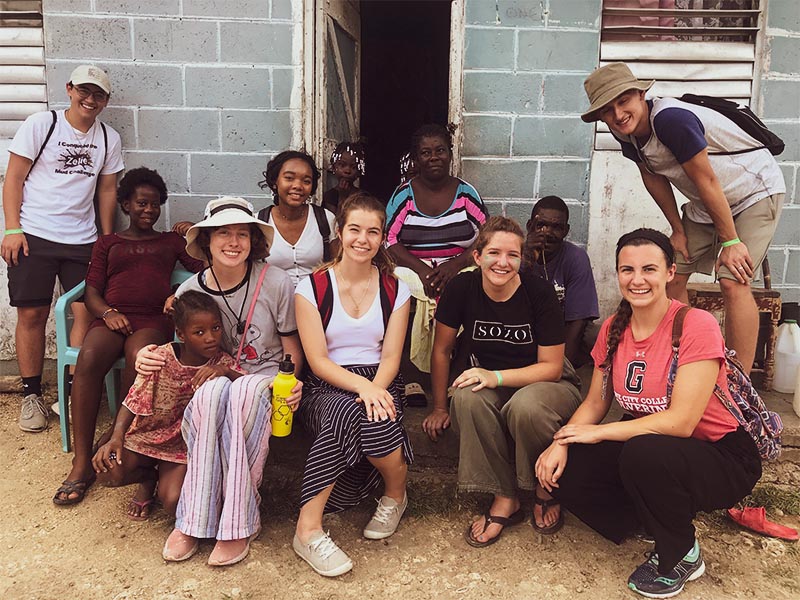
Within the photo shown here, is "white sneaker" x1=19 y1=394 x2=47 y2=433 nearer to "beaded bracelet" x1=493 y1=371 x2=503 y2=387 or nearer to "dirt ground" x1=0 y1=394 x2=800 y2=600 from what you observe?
"dirt ground" x1=0 y1=394 x2=800 y2=600

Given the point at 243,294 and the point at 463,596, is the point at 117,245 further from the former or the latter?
the point at 463,596

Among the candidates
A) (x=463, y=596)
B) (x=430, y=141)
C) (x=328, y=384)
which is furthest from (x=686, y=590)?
(x=430, y=141)

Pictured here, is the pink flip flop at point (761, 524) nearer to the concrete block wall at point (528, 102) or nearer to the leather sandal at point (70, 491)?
the concrete block wall at point (528, 102)

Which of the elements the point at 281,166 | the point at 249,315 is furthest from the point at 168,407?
the point at 281,166

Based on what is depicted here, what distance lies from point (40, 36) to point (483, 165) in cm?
275

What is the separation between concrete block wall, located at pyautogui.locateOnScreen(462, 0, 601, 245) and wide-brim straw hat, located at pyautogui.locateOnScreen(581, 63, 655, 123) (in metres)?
1.09

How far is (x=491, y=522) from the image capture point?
2699 millimetres

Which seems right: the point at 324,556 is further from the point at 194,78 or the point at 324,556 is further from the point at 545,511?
the point at 194,78

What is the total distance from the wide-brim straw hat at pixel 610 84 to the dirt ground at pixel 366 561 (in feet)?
5.91

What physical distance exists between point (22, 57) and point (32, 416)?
6.95ft

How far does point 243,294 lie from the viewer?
292 centimetres

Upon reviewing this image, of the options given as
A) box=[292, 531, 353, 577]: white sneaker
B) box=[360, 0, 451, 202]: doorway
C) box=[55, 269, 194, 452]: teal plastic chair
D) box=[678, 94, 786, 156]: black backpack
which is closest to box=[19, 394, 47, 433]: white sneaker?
box=[55, 269, 194, 452]: teal plastic chair

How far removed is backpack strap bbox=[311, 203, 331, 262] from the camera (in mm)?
3570

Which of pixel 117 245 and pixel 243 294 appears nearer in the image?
pixel 243 294
